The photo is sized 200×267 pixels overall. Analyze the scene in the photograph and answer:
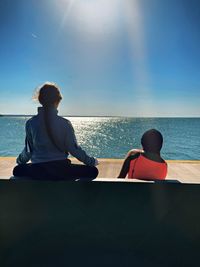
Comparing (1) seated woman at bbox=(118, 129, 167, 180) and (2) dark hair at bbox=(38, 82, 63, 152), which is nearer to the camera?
(2) dark hair at bbox=(38, 82, 63, 152)

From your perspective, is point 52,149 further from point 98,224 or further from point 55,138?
point 98,224

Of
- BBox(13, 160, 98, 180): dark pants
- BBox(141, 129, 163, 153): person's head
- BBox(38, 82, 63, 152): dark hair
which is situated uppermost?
BBox(38, 82, 63, 152): dark hair

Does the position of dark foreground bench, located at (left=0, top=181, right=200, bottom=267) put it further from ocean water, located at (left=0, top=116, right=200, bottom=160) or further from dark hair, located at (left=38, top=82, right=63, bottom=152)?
ocean water, located at (left=0, top=116, right=200, bottom=160)

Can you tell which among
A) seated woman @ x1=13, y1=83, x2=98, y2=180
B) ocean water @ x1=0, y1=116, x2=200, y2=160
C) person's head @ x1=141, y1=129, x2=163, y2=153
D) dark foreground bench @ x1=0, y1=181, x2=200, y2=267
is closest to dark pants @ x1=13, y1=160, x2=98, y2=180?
seated woman @ x1=13, y1=83, x2=98, y2=180

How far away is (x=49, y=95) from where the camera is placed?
1.88 metres

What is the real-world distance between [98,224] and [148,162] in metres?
0.57

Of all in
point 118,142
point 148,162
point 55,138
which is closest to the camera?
point 55,138

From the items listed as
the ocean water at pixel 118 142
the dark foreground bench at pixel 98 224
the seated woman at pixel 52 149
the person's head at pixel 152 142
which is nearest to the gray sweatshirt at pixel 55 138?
the seated woman at pixel 52 149

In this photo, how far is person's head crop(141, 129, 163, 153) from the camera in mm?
1973

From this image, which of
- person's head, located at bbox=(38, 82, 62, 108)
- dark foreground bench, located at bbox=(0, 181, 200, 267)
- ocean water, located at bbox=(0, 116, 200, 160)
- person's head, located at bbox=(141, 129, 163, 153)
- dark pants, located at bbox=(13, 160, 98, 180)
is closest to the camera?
dark foreground bench, located at bbox=(0, 181, 200, 267)

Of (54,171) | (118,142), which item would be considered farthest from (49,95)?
(118,142)

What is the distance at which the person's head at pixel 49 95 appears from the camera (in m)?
1.87

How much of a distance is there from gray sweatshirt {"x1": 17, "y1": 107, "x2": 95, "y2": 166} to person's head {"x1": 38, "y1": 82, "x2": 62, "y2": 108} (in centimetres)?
5

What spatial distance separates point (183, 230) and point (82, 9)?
5.15 meters
